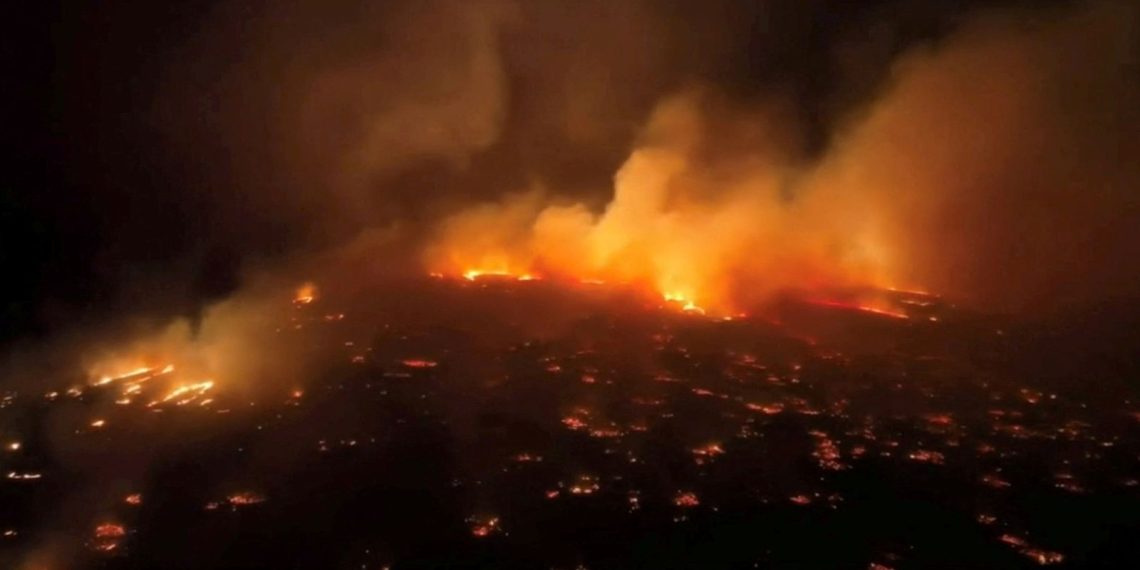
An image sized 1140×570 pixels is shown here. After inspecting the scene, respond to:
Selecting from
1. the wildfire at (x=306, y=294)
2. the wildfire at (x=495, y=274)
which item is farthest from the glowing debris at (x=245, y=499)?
the wildfire at (x=495, y=274)

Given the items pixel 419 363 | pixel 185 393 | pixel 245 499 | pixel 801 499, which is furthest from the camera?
pixel 419 363

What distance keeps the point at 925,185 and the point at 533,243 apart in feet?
49.8

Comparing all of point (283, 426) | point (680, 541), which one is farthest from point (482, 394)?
point (680, 541)

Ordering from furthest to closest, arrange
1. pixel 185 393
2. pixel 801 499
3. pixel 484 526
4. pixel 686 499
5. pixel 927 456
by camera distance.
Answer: pixel 185 393 → pixel 927 456 → pixel 801 499 → pixel 686 499 → pixel 484 526

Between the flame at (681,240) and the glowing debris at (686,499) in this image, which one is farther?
the flame at (681,240)

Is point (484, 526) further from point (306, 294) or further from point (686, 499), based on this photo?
point (306, 294)

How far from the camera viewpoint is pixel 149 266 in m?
23.3

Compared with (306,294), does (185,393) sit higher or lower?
lower

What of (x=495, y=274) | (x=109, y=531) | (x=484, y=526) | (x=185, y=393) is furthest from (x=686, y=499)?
(x=495, y=274)

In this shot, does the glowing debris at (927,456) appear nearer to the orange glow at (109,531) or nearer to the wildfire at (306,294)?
the orange glow at (109,531)

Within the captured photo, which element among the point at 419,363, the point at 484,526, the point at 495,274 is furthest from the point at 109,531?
the point at 495,274

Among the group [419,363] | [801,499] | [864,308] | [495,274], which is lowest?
[801,499]

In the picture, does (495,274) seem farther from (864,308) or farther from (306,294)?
(864,308)

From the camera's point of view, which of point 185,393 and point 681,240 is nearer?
point 185,393
